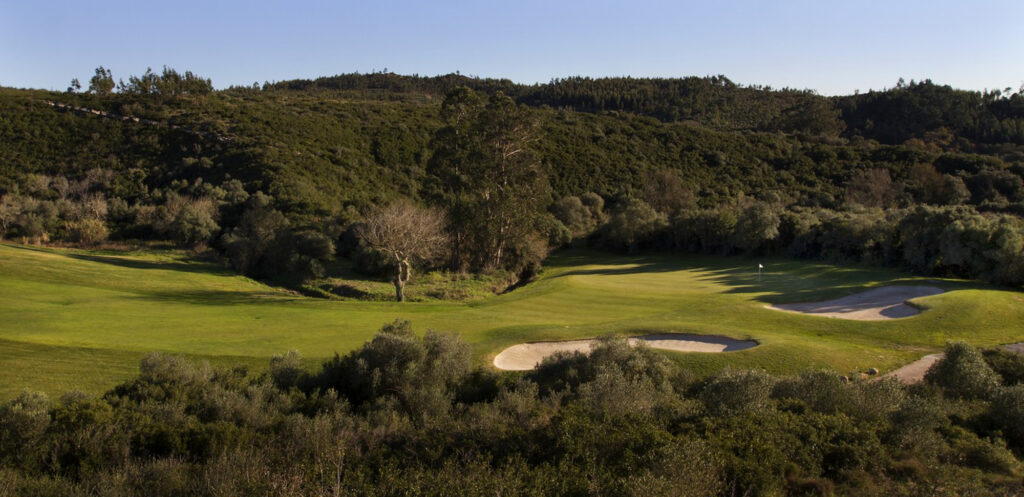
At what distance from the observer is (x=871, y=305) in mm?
20766

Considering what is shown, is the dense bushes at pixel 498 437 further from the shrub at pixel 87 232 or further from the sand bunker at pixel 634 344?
the shrub at pixel 87 232

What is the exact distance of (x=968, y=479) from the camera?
22.7ft

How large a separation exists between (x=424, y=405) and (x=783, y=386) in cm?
689

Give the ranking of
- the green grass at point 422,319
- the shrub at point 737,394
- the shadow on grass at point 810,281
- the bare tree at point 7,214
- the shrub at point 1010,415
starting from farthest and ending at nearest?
the bare tree at point 7,214 → the shadow on grass at point 810,281 → the green grass at point 422,319 → the shrub at point 737,394 → the shrub at point 1010,415

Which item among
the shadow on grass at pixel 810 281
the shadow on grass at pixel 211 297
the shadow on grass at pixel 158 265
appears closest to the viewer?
the shadow on grass at pixel 211 297

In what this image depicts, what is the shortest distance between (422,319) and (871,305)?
16927 mm

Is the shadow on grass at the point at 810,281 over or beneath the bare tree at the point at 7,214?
beneath

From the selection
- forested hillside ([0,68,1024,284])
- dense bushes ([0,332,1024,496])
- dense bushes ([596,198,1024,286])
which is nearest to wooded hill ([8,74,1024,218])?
forested hillside ([0,68,1024,284])

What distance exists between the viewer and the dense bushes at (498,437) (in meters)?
6.25

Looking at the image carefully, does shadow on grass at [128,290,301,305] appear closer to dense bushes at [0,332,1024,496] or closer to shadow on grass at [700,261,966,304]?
dense bushes at [0,332,1024,496]

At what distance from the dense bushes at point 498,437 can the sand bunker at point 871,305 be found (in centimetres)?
876

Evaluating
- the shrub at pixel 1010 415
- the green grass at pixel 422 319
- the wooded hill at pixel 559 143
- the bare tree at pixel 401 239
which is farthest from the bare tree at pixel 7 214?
the shrub at pixel 1010 415

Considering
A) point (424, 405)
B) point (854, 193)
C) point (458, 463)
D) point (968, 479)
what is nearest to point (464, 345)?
point (424, 405)

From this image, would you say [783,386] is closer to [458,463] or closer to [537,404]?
[537,404]
